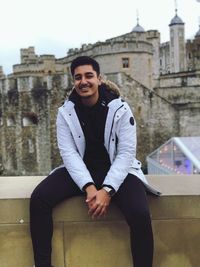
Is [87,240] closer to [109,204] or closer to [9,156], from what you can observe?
[109,204]

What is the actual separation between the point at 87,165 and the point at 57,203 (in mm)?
273

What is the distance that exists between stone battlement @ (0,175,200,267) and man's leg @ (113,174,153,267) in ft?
0.43

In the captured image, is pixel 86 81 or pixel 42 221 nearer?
pixel 42 221

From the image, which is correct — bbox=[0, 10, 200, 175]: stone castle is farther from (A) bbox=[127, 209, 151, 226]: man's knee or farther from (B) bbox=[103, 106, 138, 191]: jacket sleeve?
(A) bbox=[127, 209, 151, 226]: man's knee

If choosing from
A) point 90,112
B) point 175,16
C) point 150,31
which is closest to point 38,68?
point 150,31

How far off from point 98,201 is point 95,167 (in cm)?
28

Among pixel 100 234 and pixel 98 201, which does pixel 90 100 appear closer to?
pixel 98 201

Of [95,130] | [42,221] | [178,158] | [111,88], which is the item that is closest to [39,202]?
[42,221]

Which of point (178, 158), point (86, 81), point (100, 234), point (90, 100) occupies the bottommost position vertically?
point (178, 158)

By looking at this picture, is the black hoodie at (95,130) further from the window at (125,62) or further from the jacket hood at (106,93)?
the window at (125,62)

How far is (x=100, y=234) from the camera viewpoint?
288cm

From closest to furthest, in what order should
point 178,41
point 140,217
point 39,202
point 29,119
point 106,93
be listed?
1. point 140,217
2. point 39,202
3. point 106,93
4. point 29,119
5. point 178,41

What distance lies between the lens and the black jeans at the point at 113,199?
105 inches

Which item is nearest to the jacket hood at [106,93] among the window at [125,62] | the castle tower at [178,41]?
the window at [125,62]
